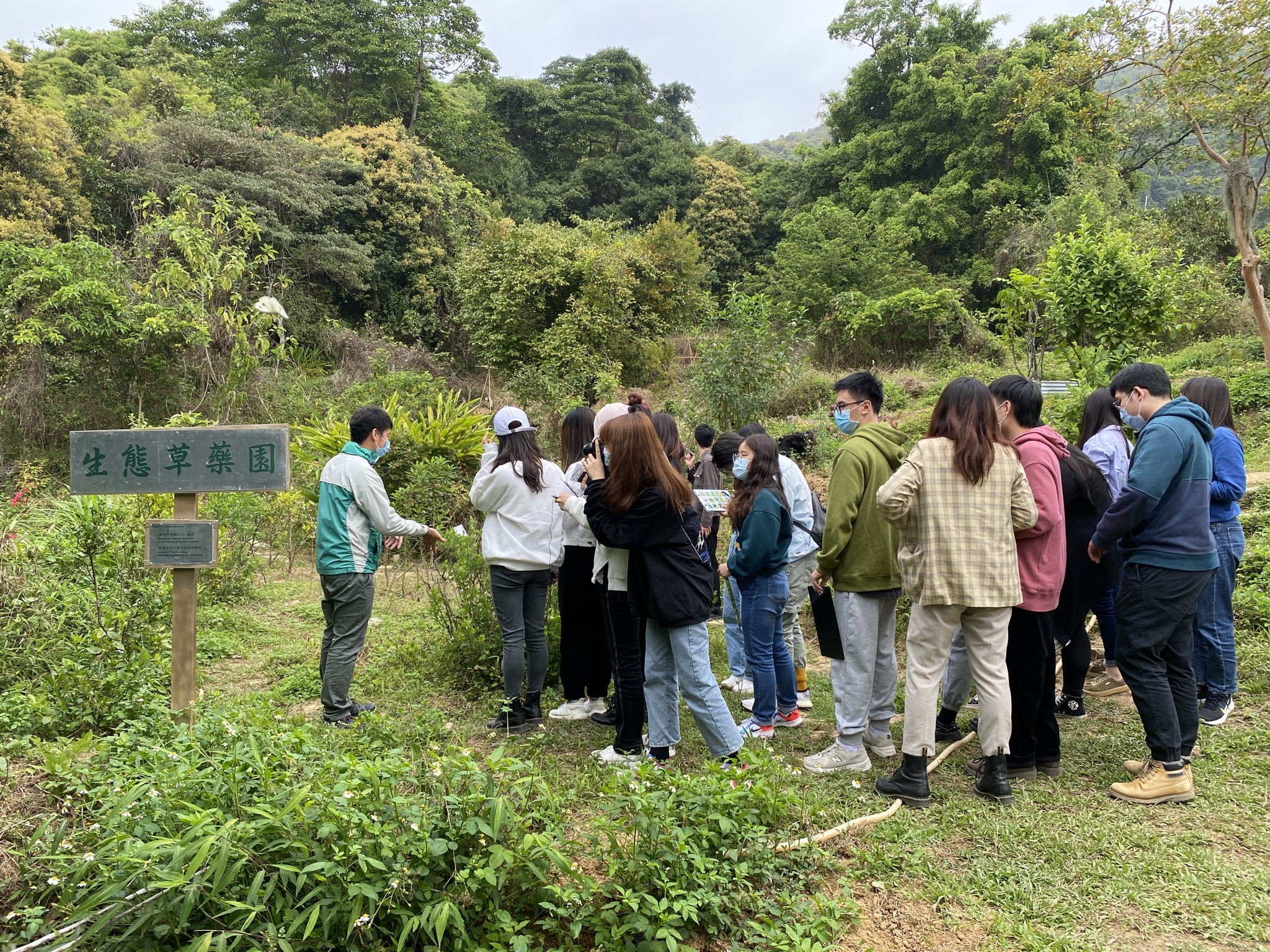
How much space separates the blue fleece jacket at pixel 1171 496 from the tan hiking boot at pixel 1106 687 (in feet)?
5.43

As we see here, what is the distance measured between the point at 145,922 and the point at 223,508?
18.4 ft

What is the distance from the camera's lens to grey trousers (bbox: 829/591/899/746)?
143 inches

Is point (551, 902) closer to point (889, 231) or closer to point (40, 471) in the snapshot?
point (40, 471)

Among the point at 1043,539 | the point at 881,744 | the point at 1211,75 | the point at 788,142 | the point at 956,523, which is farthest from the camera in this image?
the point at 788,142

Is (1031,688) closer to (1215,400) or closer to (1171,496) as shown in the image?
(1171,496)

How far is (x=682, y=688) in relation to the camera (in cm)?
341

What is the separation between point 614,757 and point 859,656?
124 centimetres

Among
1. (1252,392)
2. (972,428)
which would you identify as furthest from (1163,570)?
(1252,392)

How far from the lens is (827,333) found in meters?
18.9

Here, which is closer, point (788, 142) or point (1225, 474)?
point (1225, 474)

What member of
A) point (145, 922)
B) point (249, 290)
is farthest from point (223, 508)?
point (249, 290)

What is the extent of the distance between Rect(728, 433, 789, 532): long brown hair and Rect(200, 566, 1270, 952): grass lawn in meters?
1.19

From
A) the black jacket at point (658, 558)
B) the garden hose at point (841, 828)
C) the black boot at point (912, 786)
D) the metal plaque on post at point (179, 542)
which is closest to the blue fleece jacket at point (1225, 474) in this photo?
the garden hose at point (841, 828)

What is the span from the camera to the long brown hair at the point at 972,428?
3.19 metres
